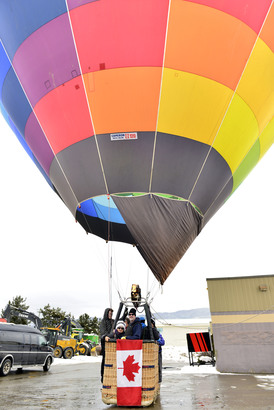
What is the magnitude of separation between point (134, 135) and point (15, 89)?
4.04m

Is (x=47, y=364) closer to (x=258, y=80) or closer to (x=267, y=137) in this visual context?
(x=267, y=137)

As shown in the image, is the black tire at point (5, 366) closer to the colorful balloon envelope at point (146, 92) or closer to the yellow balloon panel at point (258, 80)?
the colorful balloon envelope at point (146, 92)

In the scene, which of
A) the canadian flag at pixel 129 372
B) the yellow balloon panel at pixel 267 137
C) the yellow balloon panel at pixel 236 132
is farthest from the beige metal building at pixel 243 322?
the canadian flag at pixel 129 372

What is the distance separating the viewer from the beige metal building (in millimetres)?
11844

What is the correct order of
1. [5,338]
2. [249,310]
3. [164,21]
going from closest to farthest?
Result: [164,21], [5,338], [249,310]

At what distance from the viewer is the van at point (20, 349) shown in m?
11.2

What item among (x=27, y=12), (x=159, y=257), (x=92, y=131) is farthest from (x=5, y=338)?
(x=27, y=12)

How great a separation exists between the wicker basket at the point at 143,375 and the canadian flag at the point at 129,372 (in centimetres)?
7

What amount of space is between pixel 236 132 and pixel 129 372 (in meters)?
6.55

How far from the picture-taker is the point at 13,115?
32.3ft

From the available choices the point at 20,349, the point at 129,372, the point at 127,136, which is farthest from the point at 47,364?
the point at 127,136

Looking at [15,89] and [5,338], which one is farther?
[5,338]

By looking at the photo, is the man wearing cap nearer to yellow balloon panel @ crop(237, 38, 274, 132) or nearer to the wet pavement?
the wet pavement

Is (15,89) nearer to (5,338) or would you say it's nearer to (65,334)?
(5,338)
